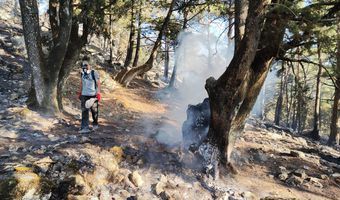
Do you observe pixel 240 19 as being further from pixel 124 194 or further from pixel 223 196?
pixel 124 194

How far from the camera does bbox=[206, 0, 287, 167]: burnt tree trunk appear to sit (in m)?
6.61

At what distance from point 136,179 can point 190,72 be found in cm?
2455

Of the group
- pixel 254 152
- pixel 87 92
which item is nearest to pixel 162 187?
pixel 87 92

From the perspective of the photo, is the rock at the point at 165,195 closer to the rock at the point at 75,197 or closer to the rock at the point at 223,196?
the rock at the point at 223,196

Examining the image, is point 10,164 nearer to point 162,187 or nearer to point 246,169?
point 162,187

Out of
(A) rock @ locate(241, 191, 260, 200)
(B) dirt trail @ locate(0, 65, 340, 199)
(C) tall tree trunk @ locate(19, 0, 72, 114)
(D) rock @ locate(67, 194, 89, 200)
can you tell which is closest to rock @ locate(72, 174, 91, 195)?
(B) dirt trail @ locate(0, 65, 340, 199)

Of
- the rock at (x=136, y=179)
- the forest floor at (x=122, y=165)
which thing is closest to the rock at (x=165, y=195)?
the forest floor at (x=122, y=165)

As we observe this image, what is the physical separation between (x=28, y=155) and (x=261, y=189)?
16.5 ft

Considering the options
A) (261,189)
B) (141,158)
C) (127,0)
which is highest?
(127,0)

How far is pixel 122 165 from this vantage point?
6.84 m

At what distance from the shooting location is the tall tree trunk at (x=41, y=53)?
8305mm

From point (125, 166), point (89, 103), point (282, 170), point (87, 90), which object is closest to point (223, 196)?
point (125, 166)

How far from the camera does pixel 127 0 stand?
53.1 feet

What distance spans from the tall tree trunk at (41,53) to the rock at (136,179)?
3874 millimetres
